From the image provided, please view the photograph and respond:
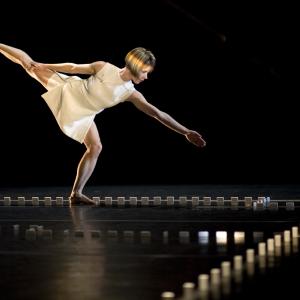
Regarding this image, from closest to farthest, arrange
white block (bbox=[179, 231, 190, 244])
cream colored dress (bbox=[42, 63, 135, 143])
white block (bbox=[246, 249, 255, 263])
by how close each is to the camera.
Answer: white block (bbox=[246, 249, 255, 263])
white block (bbox=[179, 231, 190, 244])
cream colored dress (bbox=[42, 63, 135, 143])

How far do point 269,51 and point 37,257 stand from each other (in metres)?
5.03

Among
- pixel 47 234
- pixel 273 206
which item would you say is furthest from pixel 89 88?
pixel 47 234

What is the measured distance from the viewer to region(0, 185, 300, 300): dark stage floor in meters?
2.42

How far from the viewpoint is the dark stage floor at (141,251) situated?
95.3 inches

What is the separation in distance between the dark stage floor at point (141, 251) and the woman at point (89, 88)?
24.2 inches

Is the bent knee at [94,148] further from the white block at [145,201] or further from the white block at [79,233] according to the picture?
the white block at [79,233]

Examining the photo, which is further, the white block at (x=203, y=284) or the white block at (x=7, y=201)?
the white block at (x=7, y=201)

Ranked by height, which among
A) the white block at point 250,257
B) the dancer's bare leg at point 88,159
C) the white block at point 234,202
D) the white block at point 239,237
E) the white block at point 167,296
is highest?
the dancer's bare leg at point 88,159

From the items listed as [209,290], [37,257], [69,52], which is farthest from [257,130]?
[209,290]

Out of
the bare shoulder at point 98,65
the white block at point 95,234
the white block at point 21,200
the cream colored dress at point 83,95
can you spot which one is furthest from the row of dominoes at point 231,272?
the white block at point 21,200

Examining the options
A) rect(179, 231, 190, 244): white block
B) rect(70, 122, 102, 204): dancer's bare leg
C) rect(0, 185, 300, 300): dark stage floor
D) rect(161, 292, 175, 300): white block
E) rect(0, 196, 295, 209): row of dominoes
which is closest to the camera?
rect(161, 292, 175, 300): white block

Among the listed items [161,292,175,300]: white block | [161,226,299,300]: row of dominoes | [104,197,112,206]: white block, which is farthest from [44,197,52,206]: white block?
[161,292,175,300]: white block

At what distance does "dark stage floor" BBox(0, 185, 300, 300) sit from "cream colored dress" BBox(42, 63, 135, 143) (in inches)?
24.2

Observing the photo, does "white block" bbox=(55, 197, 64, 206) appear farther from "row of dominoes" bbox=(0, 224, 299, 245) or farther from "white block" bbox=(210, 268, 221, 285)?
"white block" bbox=(210, 268, 221, 285)
